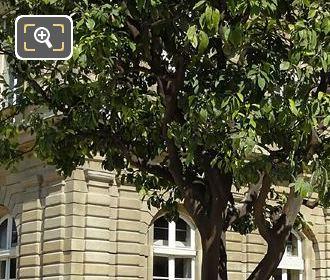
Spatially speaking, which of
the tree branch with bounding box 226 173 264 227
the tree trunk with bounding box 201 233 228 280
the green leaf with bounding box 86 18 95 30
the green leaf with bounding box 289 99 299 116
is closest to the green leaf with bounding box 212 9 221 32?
the green leaf with bounding box 289 99 299 116

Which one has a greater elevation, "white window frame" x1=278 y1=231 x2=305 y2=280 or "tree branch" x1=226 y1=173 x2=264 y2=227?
"white window frame" x1=278 y1=231 x2=305 y2=280

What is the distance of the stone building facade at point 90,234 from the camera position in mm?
17594

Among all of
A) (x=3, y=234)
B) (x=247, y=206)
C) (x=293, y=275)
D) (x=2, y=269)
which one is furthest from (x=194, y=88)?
(x=293, y=275)

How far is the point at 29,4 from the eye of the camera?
9.83 meters

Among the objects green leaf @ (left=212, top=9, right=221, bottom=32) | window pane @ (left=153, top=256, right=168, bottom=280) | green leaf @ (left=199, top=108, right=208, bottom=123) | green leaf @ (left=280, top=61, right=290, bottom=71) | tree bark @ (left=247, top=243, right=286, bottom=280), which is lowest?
tree bark @ (left=247, top=243, right=286, bottom=280)

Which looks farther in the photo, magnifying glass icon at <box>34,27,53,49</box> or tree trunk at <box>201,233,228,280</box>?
tree trunk at <box>201,233,228,280</box>

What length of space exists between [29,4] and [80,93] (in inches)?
51.9

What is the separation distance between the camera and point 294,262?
899 inches

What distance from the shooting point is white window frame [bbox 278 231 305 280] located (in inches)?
887

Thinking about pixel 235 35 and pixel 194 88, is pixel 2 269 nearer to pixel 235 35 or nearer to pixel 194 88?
pixel 194 88

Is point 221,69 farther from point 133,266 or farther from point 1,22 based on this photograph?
point 133,266

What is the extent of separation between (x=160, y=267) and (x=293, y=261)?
506cm

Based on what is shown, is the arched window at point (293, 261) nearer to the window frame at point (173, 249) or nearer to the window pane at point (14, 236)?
the window frame at point (173, 249)

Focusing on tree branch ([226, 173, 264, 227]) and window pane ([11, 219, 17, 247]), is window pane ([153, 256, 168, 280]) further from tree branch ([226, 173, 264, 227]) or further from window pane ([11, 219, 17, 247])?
tree branch ([226, 173, 264, 227])
